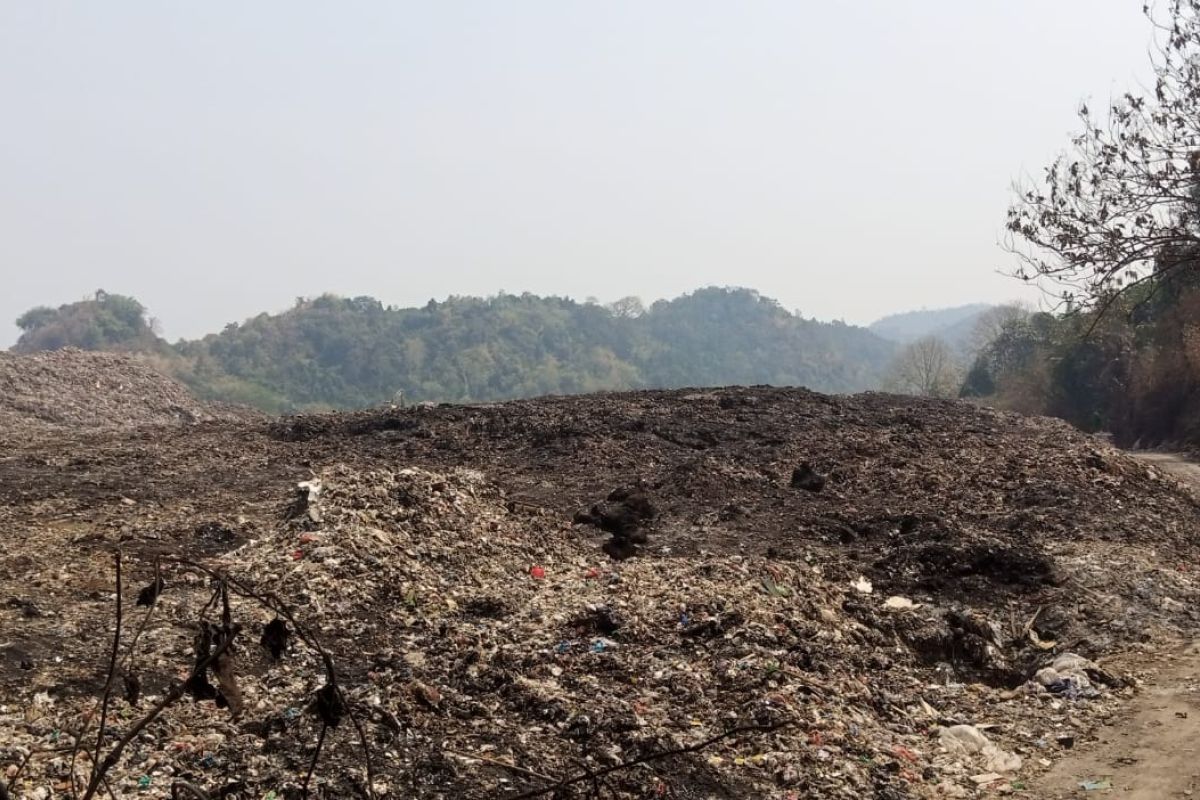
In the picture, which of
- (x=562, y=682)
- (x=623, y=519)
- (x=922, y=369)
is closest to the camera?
(x=562, y=682)

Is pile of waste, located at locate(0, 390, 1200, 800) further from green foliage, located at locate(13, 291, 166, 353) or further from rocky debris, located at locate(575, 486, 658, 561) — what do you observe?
green foliage, located at locate(13, 291, 166, 353)

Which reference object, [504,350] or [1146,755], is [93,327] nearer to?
[504,350]

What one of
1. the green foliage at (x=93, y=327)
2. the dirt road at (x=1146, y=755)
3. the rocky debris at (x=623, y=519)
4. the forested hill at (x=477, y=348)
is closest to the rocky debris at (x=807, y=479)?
the rocky debris at (x=623, y=519)

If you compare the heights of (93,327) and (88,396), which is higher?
(93,327)

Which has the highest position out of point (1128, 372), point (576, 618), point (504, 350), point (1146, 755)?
point (504, 350)

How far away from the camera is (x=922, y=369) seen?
52844mm

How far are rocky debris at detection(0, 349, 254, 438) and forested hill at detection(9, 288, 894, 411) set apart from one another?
28.3 metres

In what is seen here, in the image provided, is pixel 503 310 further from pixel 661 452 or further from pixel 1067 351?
pixel 661 452

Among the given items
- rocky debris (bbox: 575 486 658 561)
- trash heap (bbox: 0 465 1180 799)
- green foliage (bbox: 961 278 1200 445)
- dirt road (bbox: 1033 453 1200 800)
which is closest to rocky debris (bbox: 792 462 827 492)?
rocky debris (bbox: 575 486 658 561)

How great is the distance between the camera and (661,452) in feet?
38.8

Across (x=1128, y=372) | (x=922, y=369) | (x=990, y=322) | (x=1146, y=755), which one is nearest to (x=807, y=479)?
(x=1146, y=755)

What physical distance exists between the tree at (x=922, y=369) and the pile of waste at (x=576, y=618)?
40.9m

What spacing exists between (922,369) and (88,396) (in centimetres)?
4327

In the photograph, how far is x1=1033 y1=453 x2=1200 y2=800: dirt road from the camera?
435 cm
